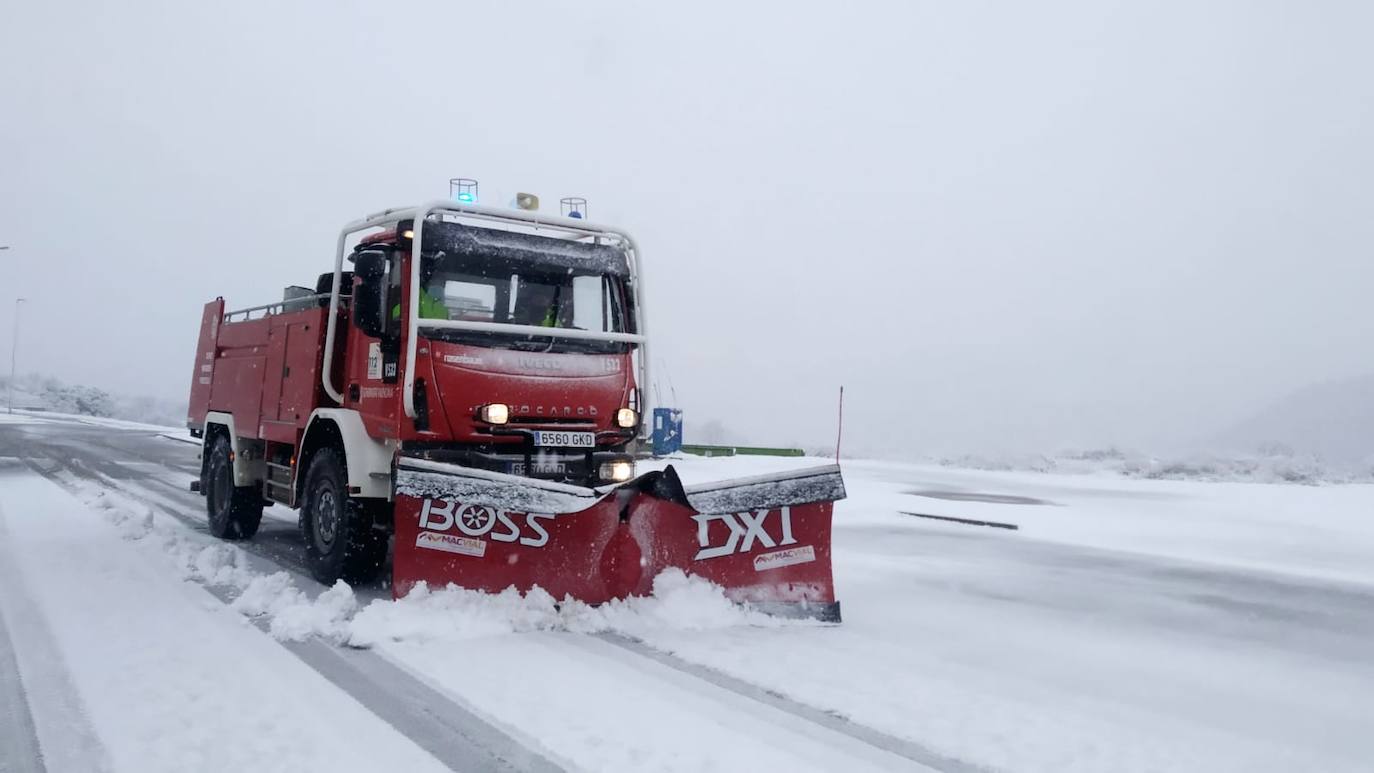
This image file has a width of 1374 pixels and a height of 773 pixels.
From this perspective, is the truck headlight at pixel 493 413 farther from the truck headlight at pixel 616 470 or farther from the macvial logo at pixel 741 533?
the macvial logo at pixel 741 533

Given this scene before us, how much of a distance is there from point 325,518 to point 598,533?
2463mm

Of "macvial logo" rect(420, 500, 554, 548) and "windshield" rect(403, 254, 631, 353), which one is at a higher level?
"windshield" rect(403, 254, 631, 353)

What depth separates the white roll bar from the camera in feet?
20.1

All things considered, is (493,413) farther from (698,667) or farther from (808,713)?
(808,713)

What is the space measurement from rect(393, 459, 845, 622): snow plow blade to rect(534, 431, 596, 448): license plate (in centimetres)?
70

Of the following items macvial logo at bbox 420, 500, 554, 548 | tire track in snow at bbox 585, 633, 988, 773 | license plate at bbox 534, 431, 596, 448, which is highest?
license plate at bbox 534, 431, 596, 448

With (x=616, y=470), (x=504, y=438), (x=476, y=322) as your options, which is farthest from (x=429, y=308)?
(x=616, y=470)

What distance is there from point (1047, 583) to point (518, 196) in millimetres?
5557

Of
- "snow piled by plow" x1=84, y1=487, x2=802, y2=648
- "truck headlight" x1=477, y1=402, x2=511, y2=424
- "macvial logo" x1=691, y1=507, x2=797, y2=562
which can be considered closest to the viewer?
"snow piled by plow" x1=84, y1=487, x2=802, y2=648

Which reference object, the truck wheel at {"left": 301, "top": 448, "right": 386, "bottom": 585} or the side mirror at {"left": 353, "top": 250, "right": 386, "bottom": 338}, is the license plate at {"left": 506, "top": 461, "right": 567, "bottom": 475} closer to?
the truck wheel at {"left": 301, "top": 448, "right": 386, "bottom": 585}

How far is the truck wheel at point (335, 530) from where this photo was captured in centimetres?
646

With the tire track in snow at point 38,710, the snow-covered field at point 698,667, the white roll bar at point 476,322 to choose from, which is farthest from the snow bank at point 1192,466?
the tire track in snow at point 38,710

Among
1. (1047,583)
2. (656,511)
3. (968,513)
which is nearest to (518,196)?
(656,511)

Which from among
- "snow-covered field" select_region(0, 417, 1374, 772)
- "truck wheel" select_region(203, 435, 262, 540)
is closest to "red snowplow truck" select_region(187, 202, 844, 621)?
"snow-covered field" select_region(0, 417, 1374, 772)
